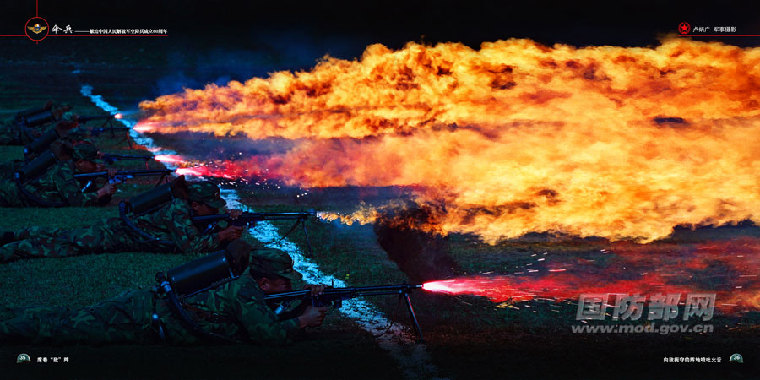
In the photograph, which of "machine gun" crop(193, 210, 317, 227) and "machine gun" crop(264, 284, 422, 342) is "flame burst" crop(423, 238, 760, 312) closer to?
"machine gun" crop(264, 284, 422, 342)

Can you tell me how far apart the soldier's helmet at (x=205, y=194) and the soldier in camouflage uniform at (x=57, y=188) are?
3426 millimetres

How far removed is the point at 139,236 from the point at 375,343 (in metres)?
4.06

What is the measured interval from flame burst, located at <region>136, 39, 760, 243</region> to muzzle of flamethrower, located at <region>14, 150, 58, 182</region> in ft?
15.0

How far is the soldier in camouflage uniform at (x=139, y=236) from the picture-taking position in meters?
10.1

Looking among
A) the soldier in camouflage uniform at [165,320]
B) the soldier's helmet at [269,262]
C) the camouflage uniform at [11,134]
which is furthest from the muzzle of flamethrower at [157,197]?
the camouflage uniform at [11,134]

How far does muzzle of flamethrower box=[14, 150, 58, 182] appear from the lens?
12.6m

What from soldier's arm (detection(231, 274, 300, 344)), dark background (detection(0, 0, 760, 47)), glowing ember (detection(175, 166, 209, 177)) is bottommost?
A: soldier's arm (detection(231, 274, 300, 344))

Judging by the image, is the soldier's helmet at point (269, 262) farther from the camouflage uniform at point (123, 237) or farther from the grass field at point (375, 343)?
the camouflage uniform at point (123, 237)

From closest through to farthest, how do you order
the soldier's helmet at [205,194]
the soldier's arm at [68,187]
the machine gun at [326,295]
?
the machine gun at [326,295]
the soldier's helmet at [205,194]
the soldier's arm at [68,187]

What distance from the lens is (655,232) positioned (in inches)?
450

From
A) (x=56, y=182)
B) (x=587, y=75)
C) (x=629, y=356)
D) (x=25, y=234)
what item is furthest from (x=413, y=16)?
(x=629, y=356)

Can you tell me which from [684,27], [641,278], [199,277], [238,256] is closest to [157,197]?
[199,277]

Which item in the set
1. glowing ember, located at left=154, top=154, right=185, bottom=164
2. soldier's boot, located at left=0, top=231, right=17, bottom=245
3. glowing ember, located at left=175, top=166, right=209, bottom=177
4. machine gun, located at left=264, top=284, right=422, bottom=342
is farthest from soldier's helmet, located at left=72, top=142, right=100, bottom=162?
machine gun, located at left=264, top=284, right=422, bottom=342

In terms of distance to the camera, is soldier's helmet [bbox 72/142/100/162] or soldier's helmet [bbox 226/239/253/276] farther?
soldier's helmet [bbox 72/142/100/162]
